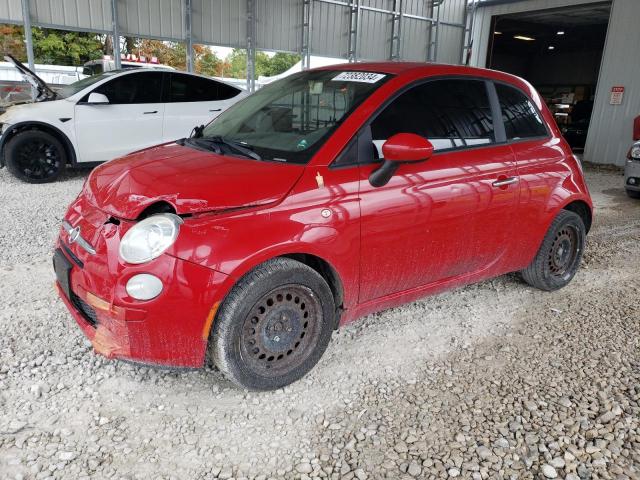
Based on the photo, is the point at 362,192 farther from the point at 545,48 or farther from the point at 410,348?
the point at 545,48

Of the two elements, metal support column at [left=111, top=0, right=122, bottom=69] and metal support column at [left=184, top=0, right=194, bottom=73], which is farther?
metal support column at [left=184, top=0, right=194, bottom=73]

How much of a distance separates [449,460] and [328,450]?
20.4 inches

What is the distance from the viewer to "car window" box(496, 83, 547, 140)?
3.48 m

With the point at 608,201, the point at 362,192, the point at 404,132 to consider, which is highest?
the point at 404,132

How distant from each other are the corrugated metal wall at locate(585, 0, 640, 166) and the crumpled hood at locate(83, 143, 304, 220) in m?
12.2

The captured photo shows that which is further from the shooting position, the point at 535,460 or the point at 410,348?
the point at 410,348

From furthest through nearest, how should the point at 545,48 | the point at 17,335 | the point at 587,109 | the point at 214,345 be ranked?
the point at 545,48
the point at 587,109
the point at 17,335
the point at 214,345

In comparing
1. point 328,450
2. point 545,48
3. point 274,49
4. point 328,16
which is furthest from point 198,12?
point 545,48

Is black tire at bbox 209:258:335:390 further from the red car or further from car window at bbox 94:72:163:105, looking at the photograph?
car window at bbox 94:72:163:105

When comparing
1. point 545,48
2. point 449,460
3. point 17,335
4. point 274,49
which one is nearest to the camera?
point 449,460

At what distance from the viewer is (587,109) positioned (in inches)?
722

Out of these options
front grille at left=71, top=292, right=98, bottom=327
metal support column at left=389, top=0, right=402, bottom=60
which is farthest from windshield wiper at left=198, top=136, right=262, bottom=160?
metal support column at left=389, top=0, right=402, bottom=60

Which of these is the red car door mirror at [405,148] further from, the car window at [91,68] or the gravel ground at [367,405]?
the car window at [91,68]

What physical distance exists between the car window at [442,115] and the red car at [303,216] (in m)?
0.01
